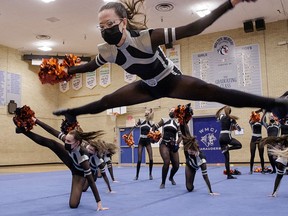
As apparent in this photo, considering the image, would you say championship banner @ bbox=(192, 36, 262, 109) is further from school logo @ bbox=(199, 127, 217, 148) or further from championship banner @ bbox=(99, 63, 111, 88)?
championship banner @ bbox=(99, 63, 111, 88)

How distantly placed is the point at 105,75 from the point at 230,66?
6.12 meters

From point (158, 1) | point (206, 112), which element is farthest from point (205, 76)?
point (158, 1)

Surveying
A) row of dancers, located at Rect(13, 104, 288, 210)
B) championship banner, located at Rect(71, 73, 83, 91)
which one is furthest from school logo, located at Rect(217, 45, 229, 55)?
championship banner, located at Rect(71, 73, 83, 91)

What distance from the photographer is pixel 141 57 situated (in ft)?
7.98

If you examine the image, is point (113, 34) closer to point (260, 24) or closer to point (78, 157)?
point (78, 157)

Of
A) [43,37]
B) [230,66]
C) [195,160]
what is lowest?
[195,160]

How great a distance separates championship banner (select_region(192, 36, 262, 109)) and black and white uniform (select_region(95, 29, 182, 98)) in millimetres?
10394

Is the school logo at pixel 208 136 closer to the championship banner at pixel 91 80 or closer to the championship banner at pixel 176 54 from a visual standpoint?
the championship banner at pixel 176 54

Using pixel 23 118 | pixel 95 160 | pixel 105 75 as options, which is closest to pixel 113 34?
pixel 23 118

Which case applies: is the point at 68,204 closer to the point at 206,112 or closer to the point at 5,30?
the point at 206,112

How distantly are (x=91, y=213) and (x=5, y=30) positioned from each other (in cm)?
1068

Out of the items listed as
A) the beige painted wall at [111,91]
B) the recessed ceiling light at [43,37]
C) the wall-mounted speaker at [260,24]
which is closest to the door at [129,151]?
the beige painted wall at [111,91]

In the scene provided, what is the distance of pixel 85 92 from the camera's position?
16.8 metres

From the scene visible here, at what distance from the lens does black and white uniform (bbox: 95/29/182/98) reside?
7.82ft
